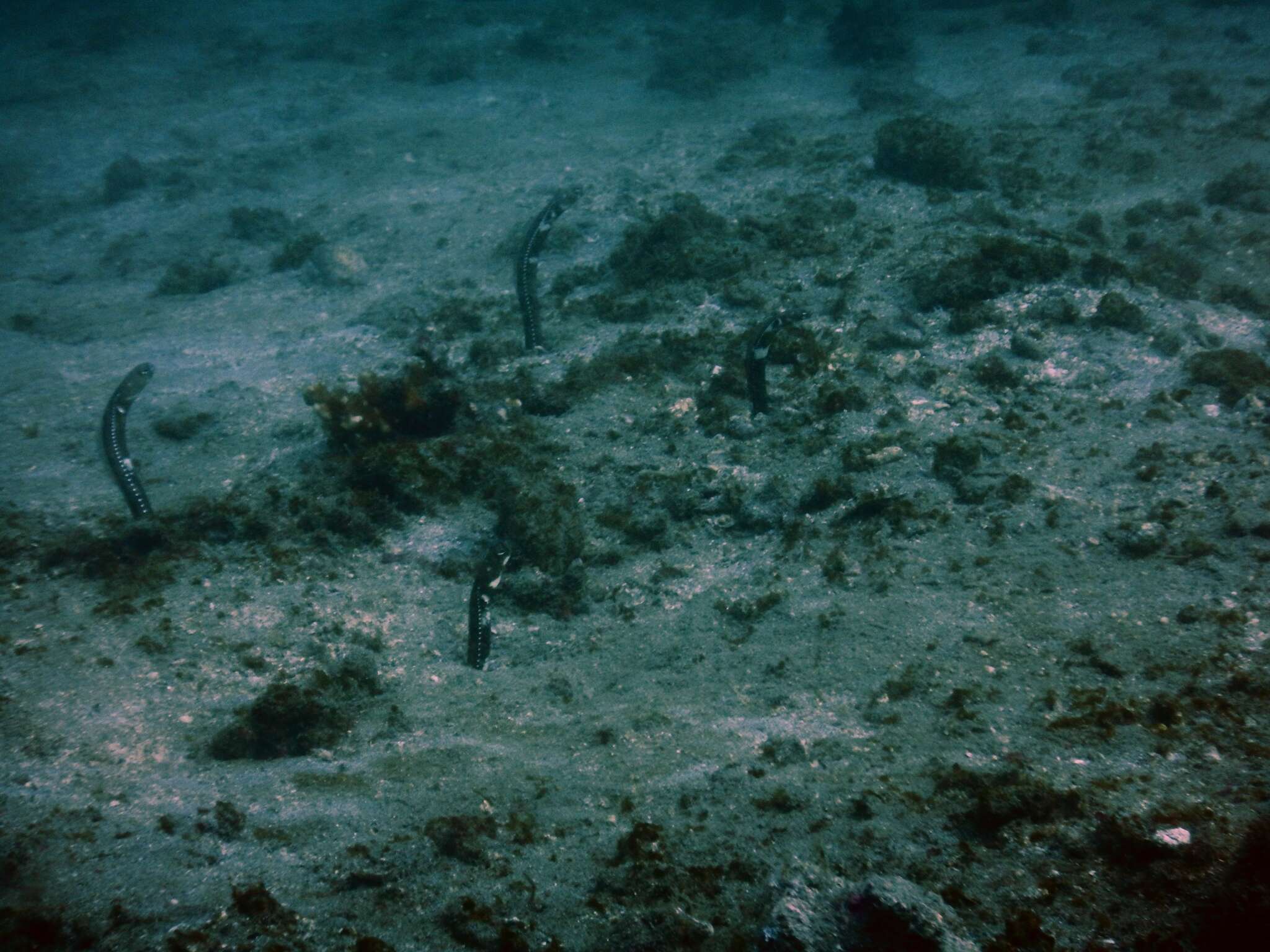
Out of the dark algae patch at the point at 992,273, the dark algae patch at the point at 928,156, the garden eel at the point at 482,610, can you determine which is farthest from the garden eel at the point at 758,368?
the dark algae patch at the point at 928,156

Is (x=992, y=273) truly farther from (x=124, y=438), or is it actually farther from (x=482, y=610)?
(x=124, y=438)

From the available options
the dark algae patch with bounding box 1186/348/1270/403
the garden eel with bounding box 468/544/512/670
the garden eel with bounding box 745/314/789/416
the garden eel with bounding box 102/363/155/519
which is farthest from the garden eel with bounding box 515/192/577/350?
the dark algae patch with bounding box 1186/348/1270/403

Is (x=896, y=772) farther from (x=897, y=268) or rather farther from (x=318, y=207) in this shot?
(x=318, y=207)

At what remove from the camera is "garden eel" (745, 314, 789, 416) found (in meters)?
7.50

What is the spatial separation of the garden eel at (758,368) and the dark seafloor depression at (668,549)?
74 mm

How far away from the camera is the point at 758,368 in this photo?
24.7ft

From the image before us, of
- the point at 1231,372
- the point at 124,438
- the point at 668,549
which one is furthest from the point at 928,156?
the point at 124,438

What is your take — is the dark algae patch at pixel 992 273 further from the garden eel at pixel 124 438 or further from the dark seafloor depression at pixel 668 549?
the garden eel at pixel 124 438

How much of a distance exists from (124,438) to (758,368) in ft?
25.5

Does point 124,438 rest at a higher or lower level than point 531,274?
lower

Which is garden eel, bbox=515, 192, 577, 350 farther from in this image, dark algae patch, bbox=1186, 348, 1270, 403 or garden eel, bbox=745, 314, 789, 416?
dark algae patch, bbox=1186, 348, 1270, 403

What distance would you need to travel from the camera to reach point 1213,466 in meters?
5.86

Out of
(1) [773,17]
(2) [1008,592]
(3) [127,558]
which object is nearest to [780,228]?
(2) [1008,592]

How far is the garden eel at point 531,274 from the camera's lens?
932cm
